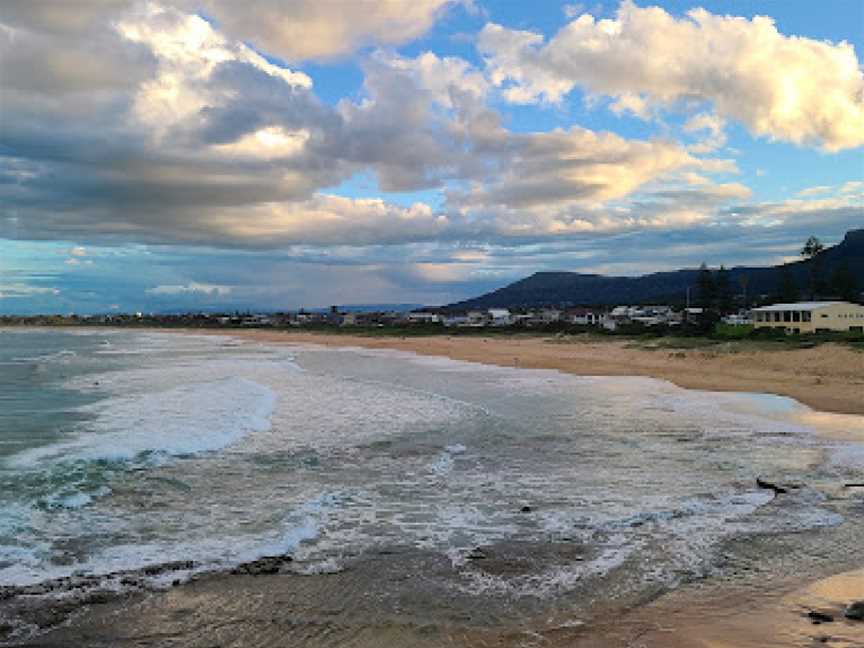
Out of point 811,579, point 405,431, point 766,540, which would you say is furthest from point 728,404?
point 811,579

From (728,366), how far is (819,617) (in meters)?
27.6

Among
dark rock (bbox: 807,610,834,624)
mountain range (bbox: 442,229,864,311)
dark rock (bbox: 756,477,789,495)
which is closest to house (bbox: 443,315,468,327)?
mountain range (bbox: 442,229,864,311)

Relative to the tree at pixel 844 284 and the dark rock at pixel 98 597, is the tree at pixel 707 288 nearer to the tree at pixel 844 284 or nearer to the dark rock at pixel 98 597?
the tree at pixel 844 284

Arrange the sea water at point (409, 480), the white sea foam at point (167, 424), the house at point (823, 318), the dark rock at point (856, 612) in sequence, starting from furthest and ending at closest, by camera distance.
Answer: the house at point (823, 318) → the white sea foam at point (167, 424) → the sea water at point (409, 480) → the dark rock at point (856, 612)

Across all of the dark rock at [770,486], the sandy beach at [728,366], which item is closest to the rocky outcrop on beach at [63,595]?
the dark rock at [770,486]

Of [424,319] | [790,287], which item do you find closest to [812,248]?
[790,287]

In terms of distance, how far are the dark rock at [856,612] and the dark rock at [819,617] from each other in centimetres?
13

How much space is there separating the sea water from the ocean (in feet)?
0.16

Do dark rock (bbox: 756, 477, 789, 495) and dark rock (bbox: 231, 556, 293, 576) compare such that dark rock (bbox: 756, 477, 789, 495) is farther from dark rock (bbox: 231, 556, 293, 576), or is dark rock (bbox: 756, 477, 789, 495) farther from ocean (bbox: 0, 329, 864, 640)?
dark rock (bbox: 231, 556, 293, 576)

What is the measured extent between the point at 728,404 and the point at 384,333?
2844 inches

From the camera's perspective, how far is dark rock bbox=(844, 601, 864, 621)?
17.7ft

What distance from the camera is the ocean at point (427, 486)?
7.36m

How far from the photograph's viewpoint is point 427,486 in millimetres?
10758

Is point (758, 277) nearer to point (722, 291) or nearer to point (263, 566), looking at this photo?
point (722, 291)
